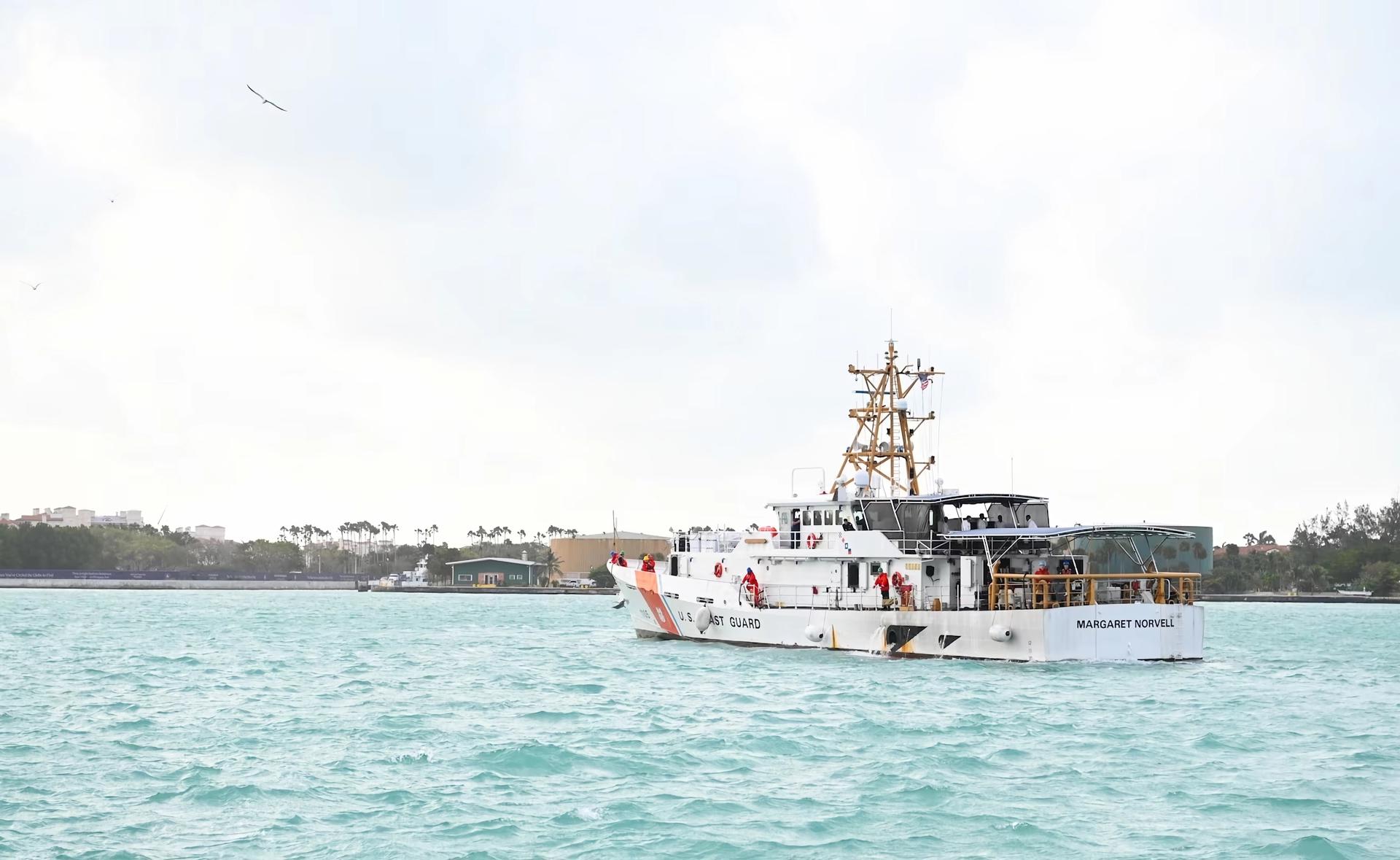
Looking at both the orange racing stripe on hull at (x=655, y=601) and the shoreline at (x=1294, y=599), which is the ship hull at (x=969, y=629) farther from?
the shoreline at (x=1294, y=599)

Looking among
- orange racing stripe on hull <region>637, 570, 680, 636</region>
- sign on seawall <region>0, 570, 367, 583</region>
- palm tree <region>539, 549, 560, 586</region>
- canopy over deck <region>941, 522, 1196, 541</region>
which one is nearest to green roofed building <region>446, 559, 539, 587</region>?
palm tree <region>539, 549, 560, 586</region>

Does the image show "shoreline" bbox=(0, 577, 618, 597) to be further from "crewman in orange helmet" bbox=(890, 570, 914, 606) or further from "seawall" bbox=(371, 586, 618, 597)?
"crewman in orange helmet" bbox=(890, 570, 914, 606)

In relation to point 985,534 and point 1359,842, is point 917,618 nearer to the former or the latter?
point 985,534

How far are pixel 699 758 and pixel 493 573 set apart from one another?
518ft

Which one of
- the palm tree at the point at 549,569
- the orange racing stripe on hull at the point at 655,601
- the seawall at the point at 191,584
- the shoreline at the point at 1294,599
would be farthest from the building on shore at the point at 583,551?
the orange racing stripe on hull at the point at 655,601

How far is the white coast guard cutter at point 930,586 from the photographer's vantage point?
35344 mm

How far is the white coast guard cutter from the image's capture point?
116 ft

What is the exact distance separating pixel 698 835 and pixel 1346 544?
166 metres

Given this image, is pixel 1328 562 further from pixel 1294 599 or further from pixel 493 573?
pixel 493 573

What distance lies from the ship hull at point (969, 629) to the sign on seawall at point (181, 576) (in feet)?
467

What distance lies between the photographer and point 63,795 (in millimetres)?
17672

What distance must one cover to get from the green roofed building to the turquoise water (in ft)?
441

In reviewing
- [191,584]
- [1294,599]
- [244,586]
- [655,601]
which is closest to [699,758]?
[655,601]

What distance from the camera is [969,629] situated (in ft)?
120
